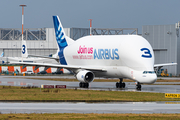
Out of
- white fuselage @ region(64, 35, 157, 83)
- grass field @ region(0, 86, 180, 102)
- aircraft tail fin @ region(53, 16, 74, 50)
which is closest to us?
grass field @ region(0, 86, 180, 102)

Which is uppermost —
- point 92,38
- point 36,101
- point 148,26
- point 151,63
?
point 148,26

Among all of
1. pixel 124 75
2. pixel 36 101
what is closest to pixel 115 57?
pixel 124 75

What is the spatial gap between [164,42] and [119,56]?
5886 centimetres

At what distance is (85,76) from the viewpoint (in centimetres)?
4669

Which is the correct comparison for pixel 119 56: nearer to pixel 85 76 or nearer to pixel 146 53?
pixel 146 53

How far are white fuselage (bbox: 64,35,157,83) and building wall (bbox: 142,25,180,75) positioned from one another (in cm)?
5262

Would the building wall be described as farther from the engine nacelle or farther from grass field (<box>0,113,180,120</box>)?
grass field (<box>0,113,180,120</box>)

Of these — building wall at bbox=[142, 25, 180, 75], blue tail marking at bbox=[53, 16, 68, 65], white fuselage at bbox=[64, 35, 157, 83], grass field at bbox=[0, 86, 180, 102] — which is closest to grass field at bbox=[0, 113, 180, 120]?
grass field at bbox=[0, 86, 180, 102]

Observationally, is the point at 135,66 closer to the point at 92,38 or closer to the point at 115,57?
the point at 115,57

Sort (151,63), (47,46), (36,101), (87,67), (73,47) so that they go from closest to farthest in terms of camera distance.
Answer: (36,101)
(151,63)
(87,67)
(73,47)
(47,46)

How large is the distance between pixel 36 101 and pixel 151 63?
62.8 feet

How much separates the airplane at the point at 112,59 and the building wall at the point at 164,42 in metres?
51.4

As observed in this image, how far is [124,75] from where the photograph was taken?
45.5 m

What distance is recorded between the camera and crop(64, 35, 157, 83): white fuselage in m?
43.1
